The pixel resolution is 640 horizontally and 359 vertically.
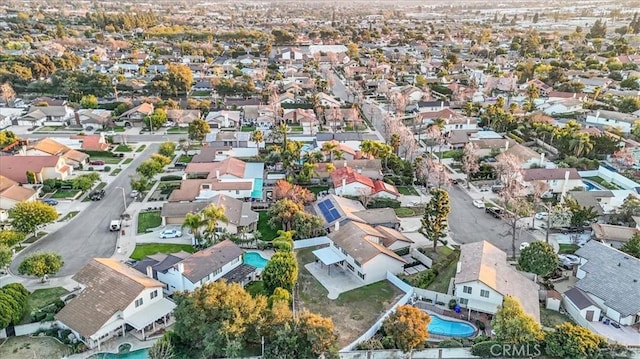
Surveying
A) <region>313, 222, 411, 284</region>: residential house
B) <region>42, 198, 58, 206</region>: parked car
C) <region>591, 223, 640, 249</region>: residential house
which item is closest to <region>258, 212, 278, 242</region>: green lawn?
<region>313, 222, 411, 284</region>: residential house

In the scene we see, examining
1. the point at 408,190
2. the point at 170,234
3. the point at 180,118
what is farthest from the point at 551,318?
the point at 180,118

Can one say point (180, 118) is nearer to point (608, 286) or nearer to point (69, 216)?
point (69, 216)

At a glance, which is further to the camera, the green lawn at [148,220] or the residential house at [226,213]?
the green lawn at [148,220]

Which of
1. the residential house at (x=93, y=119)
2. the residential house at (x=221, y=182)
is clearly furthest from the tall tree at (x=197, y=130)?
the residential house at (x=93, y=119)

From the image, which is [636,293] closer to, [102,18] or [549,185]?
[549,185]

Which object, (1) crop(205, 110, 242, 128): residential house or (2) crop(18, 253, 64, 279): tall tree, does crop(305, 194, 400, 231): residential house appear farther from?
(1) crop(205, 110, 242, 128): residential house

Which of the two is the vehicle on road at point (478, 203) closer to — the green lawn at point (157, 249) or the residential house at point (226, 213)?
the residential house at point (226, 213)
